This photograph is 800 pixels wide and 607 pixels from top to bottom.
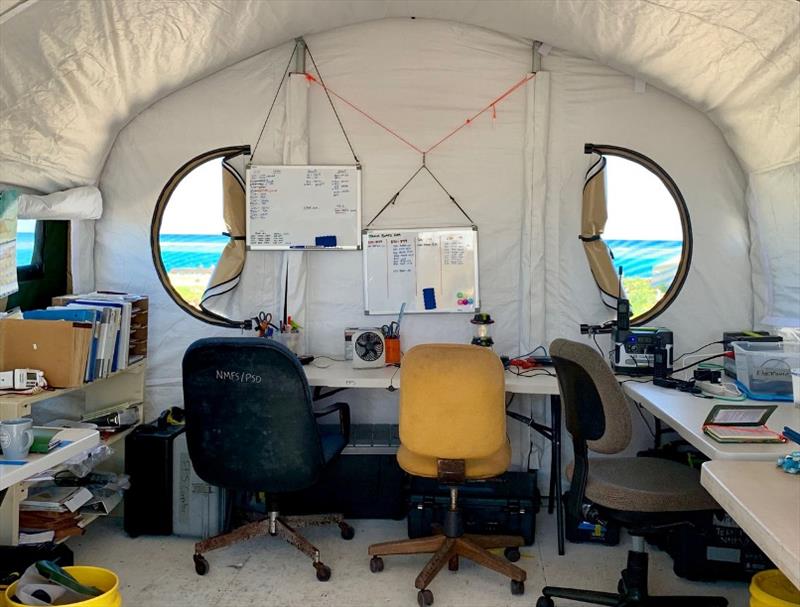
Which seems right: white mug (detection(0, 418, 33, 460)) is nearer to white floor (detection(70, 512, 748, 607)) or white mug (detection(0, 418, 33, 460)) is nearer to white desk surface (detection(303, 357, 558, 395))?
white floor (detection(70, 512, 748, 607))

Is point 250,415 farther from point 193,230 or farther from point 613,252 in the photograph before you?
Answer: point 613,252

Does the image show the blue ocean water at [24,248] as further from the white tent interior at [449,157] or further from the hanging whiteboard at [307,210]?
the hanging whiteboard at [307,210]

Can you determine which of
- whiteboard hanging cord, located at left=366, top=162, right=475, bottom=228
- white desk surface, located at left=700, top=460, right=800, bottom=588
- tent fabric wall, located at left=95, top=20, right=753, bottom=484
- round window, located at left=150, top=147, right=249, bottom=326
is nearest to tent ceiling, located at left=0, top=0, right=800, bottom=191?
tent fabric wall, located at left=95, top=20, right=753, bottom=484

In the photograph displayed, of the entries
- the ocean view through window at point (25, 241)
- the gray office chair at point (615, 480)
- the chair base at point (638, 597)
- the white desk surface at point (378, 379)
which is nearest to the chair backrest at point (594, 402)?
the gray office chair at point (615, 480)

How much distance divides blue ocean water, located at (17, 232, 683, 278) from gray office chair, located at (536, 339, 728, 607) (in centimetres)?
168

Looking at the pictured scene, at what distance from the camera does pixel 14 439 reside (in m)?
2.12

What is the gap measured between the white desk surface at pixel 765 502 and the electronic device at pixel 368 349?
214 cm

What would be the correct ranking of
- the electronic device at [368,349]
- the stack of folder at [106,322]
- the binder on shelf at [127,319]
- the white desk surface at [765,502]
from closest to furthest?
the white desk surface at [765,502]
the stack of folder at [106,322]
the binder on shelf at [127,319]
the electronic device at [368,349]

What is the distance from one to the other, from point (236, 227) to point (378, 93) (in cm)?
111

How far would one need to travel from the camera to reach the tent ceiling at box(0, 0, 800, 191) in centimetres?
297

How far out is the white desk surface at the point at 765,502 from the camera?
1548 mm

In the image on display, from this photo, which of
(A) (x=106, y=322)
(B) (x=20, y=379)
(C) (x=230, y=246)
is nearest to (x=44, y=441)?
(B) (x=20, y=379)

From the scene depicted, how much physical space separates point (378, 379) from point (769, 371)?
1.71 meters

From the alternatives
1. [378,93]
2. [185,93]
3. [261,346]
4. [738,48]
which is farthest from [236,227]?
[738,48]
